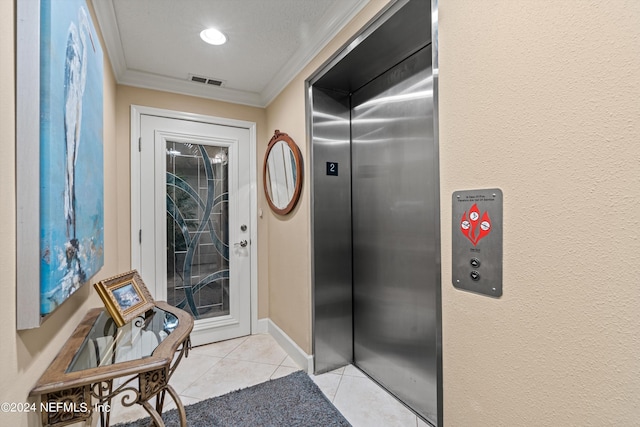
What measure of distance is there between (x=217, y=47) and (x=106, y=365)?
2.02 metres

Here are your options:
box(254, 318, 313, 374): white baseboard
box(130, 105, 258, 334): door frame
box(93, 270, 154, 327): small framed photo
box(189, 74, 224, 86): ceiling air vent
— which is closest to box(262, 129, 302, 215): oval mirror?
box(130, 105, 258, 334): door frame

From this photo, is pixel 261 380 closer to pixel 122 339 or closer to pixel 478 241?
pixel 122 339

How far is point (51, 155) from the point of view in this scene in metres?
0.88

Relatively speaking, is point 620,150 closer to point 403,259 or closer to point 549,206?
point 549,206

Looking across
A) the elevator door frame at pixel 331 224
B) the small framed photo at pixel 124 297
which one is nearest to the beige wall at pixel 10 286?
the small framed photo at pixel 124 297

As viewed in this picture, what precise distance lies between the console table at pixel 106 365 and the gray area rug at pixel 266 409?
19.4 inches

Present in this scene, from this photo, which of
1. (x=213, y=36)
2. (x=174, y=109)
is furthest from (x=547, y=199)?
(x=174, y=109)

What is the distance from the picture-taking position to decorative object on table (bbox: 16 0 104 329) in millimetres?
763

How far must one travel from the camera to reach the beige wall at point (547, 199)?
0.69 metres

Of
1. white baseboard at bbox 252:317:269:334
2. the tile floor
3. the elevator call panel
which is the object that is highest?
the elevator call panel

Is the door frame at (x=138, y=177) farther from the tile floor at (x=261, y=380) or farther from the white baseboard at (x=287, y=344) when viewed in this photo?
the tile floor at (x=261, y=380)

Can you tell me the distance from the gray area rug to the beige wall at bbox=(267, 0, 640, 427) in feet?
3.01

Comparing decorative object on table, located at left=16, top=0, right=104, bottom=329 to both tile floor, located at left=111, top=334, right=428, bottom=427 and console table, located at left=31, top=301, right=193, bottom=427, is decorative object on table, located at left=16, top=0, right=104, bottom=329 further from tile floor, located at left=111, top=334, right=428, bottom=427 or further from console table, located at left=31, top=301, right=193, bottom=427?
tile floor, located at left=111, top=334, right=428, bottom=427

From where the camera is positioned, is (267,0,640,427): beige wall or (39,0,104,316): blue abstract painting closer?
(267,0,640,427): beige wall
